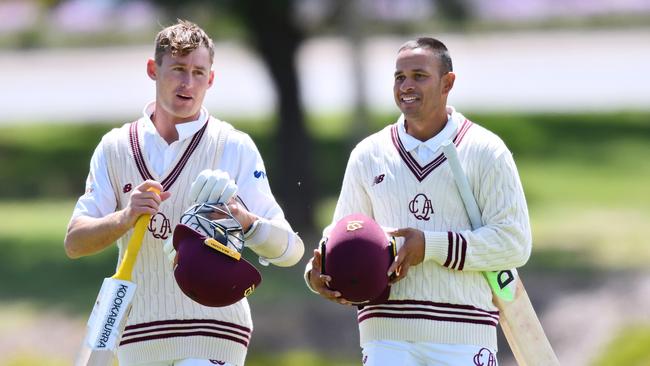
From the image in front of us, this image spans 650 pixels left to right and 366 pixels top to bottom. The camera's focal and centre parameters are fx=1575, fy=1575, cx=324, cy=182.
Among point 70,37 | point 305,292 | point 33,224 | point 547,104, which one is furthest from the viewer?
point 70,37

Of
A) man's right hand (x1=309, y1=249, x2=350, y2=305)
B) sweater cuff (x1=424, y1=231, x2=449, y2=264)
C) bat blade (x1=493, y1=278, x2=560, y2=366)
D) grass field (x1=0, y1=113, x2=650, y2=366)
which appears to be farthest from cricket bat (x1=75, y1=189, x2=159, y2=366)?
grass field (x1=0, y1=113, x2=650, y2=366)

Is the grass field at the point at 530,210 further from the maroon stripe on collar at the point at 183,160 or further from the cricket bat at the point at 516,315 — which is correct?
the maroon stripe on collar at the point at 183,160

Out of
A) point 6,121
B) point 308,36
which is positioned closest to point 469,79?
point 6,121

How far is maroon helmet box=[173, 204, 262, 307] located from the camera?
620 cm

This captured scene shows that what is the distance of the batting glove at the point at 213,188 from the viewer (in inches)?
247

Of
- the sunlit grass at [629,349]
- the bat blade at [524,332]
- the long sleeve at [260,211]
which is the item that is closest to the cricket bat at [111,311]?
the long sleeve at [260,211]

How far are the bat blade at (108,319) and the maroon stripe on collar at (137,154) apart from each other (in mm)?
480

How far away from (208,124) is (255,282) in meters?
0.84

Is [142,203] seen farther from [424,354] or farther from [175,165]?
[424,354]

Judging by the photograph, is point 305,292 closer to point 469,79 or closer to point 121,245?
point 121,245

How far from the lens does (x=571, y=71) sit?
29312 millimetres

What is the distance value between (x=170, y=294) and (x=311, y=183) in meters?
12.8

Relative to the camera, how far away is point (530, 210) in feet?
68.5

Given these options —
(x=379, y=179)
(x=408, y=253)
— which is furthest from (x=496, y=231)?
(x=379, y=179)
